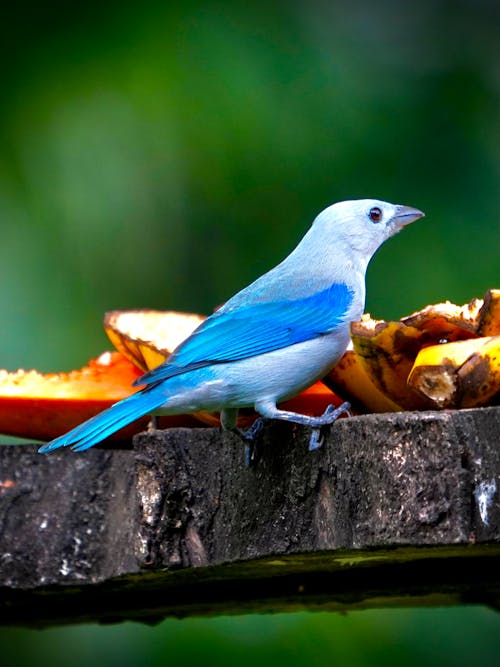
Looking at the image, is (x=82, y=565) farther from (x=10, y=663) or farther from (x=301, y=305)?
(x=10, y=663)

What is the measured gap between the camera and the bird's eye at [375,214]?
129 inches

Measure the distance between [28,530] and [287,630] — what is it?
1470 mm

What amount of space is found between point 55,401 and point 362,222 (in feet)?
3.32

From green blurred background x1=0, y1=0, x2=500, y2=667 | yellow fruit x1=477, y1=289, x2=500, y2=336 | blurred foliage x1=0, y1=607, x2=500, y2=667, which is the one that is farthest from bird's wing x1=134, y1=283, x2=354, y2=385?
green blurred background x1=0, y1=0, x2=500, y2=667

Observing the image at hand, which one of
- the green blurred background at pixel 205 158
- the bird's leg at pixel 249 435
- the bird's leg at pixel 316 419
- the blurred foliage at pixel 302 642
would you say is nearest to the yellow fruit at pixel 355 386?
the bird's leg at pixel 316 419

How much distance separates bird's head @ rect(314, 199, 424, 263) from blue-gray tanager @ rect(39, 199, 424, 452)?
0.82 feet

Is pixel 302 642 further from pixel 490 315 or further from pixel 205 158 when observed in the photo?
pixel 490 315

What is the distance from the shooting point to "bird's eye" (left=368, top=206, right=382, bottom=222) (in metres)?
3.27

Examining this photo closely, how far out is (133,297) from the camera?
4.77m

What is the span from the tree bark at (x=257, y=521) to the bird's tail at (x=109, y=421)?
0.22ft

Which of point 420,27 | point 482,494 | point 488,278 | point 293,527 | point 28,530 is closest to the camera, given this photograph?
point 482,494

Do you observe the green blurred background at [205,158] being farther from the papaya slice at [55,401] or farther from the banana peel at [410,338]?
the banana peel at [410,338]

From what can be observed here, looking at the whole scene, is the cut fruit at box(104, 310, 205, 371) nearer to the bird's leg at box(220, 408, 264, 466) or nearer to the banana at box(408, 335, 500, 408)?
the bird's leg at box(220, 408, 264, 466)

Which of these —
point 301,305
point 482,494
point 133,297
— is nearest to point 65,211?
point 133,297
